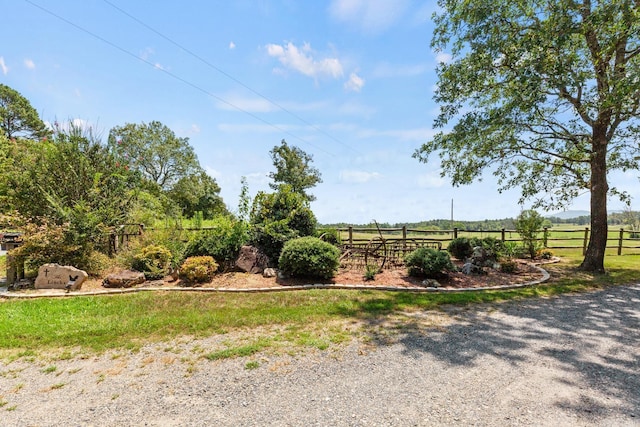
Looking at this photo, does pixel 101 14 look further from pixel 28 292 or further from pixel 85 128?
pixel 28 292

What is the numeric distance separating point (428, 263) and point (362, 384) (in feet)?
14.2

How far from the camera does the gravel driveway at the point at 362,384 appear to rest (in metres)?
2.24

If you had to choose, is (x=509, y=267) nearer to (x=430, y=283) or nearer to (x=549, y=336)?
(x=430, y=283)

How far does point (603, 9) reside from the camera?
6180 mm

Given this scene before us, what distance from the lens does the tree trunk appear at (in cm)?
791

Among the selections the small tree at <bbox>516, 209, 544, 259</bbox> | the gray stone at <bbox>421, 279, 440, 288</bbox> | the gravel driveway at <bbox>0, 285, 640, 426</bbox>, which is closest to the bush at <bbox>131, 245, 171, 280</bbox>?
the gravel driveway at <bbox>0, 285, 640, 426</bbox>

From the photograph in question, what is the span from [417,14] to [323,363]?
9.29m

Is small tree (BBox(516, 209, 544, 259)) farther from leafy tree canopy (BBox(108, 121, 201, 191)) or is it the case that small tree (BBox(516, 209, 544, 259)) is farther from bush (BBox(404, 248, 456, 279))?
leafy tree canopy (BBox(108, 121, 201, 191))

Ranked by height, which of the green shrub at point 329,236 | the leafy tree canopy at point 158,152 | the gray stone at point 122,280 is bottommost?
the gray stone at point 122,280

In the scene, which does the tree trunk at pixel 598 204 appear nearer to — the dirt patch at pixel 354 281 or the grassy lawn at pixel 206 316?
the dirt patch at pixel 354 281

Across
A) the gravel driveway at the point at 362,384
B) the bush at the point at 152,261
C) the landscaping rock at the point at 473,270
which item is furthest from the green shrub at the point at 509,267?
the bush at the point at 152,261

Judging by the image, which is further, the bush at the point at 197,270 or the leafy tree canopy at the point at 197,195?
the leafy tree canopy at the point at 197,195

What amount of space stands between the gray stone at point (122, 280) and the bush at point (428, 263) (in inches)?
229

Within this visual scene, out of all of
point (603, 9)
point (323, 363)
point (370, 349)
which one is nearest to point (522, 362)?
point (370, 349)
